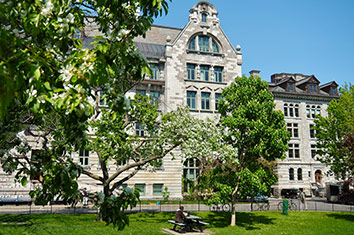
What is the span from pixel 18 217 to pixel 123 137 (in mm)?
10310

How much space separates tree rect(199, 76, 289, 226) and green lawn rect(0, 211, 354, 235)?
225 cm

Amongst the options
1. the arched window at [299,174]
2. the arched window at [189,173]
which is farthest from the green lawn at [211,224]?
the arched window at [299,174]

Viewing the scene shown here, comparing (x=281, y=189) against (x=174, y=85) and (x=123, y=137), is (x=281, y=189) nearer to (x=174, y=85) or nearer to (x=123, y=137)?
(x=174, y=85)

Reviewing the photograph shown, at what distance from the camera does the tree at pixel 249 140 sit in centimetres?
2136

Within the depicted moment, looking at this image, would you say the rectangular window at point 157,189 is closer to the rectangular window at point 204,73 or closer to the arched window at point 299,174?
the rectangular window at point 204,73

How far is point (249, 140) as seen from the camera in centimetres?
2217

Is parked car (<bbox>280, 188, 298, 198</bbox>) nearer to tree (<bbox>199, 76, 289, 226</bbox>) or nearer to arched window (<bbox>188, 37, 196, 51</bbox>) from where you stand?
arched window (<bbox>188, 37, 196, 51</bbox>)

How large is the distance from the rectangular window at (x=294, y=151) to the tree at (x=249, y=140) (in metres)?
35.3

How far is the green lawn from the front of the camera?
62.8 feet

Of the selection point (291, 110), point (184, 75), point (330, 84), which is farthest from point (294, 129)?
point (184, 75)

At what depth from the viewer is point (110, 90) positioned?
20.4 feet

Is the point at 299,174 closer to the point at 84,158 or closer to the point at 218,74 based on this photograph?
the point at 218,74

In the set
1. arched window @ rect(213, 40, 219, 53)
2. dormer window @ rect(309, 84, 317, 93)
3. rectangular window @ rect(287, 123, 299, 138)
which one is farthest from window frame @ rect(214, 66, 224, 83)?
dormer window @ rect(309, 84, 317, 93)

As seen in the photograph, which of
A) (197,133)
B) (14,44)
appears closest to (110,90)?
(14,44)
